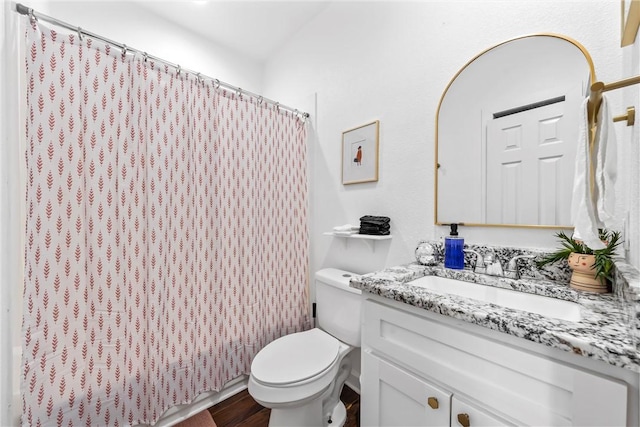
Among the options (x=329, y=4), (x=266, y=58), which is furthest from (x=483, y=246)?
(x=266, y=58)

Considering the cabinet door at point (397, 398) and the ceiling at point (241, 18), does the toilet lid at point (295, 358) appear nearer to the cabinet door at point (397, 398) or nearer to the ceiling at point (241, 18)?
the cabinet door at point (397, 398)

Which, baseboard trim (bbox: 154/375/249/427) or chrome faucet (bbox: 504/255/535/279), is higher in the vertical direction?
chrome faucet (bbox: 504/255/535/279)

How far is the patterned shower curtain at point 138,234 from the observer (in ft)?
3.26

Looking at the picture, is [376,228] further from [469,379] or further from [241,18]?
[241,18]

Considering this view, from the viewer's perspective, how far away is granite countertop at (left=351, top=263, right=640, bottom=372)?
48cm

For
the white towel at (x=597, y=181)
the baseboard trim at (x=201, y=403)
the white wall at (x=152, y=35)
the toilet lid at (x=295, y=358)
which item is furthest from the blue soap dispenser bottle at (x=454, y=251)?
the white wall at (x=152, y=35)

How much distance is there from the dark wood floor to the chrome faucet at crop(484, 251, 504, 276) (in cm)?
109

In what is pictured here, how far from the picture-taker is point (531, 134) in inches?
38.3

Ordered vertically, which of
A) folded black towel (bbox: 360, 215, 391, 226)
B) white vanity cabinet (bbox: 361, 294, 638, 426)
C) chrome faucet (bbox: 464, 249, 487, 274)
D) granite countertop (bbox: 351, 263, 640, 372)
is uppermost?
folded black towel (bbox: 360, 215, 391, 226)

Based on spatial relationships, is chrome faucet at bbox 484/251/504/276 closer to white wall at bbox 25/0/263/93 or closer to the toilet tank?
the toilet tank

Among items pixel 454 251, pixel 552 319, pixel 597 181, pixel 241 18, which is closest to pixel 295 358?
pixel 454 251

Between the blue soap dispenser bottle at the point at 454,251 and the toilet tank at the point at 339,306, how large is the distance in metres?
0.47

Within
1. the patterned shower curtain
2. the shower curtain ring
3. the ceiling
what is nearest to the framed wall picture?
the patterned shower curtain

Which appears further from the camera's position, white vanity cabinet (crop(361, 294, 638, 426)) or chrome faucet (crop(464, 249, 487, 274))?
chrome faucet (crop(464, 249, 487, 274))
